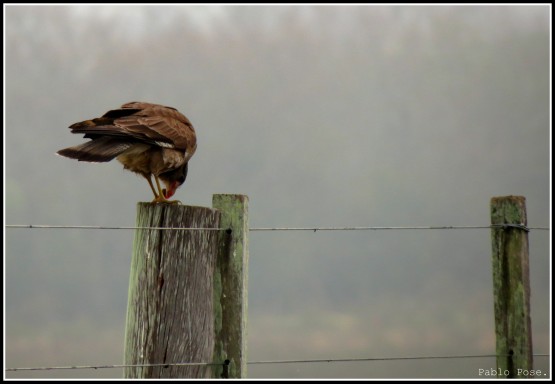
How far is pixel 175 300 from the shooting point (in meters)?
4.51

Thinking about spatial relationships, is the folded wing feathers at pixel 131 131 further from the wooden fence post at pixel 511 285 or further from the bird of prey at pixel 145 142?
the wooden fence post at pixel 511 285

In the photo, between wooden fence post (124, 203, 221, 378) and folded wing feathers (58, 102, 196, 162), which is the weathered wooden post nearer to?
wooden fence post (124, 203, 221, 378)

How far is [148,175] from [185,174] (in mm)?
460

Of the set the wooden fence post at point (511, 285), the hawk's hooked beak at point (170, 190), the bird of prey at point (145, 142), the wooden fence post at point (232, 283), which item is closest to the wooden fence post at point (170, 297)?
A: the wooden fence post at point (232, 283)

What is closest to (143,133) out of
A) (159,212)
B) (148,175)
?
(148,175)

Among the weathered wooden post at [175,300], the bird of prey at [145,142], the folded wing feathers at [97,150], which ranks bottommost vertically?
the weathered wooden post at [175,300]

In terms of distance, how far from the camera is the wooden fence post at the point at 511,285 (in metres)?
5.36

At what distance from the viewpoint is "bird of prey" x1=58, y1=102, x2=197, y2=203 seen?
5.57m

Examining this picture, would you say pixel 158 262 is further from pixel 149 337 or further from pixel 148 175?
pixel 148 175

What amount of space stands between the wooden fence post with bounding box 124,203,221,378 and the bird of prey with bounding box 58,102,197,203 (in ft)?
2.38

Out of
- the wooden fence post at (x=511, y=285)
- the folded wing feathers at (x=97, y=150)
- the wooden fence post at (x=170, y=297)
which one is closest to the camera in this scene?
the wooden fence post at (x=170, y=297)

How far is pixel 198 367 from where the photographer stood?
15.1 feet

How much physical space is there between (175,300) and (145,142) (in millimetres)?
1898

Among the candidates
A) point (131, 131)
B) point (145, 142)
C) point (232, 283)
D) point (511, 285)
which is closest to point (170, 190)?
point (145, 142)
